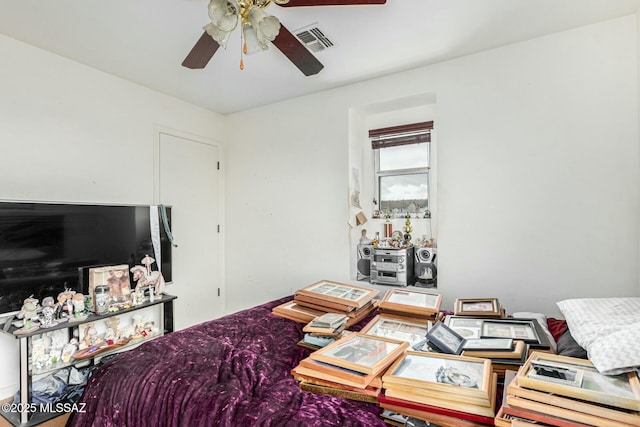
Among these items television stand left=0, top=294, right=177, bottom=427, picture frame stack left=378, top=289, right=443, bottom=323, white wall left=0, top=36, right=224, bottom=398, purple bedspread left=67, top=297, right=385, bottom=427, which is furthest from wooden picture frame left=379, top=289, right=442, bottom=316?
white wall left=0, top=36, right=224, bottom=398

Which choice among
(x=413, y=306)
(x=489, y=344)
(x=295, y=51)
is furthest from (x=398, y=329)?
(x=295, y=51)

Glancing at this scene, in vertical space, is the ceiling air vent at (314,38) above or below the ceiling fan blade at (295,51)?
above

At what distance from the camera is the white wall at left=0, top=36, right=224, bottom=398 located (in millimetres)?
A: 2227

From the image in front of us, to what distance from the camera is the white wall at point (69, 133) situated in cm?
223

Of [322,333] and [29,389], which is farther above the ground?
[322,333]

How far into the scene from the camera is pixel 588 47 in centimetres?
207

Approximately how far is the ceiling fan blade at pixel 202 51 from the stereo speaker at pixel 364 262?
2.03 meters

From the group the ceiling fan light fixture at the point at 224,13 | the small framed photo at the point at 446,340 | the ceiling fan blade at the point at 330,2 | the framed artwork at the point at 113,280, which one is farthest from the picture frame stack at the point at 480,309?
the framed artwork at the point at 113,280

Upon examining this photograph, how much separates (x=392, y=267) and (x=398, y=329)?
124cm

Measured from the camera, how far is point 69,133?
2.52 m

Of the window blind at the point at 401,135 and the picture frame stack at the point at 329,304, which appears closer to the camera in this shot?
the picture frame stack at the point at 329,304

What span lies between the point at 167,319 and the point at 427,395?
2.52 meters

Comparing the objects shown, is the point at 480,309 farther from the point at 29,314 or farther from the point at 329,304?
the point at 29,314

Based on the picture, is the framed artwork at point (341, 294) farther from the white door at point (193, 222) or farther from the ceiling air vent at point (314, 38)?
the white door at point (193, 222)
